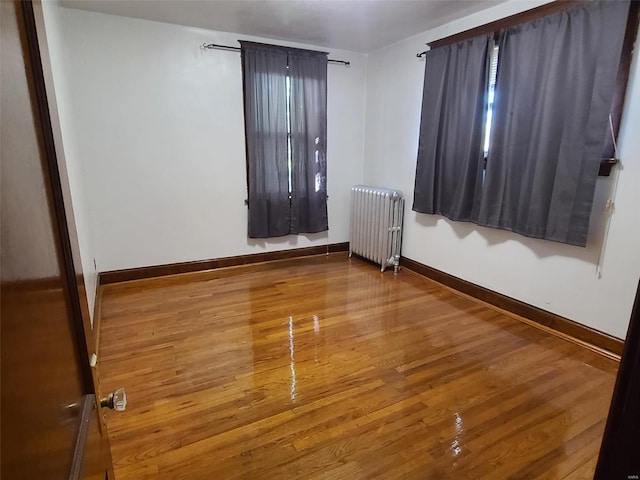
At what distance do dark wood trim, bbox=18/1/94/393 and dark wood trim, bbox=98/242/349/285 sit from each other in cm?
317

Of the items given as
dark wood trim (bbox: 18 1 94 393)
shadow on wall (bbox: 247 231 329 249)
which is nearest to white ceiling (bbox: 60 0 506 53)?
shadow on wall (bbox: 247 231 329 249)

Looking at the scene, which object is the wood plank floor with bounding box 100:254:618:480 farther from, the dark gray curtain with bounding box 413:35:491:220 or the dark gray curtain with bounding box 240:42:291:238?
the dark gray curtain with bounding box 240:42:291:238

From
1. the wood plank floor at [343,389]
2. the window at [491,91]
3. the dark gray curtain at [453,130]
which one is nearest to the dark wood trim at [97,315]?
the wood plank floor at [343,389]

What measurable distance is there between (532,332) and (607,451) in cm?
236

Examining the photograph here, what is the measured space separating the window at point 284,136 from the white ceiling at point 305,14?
0.30 metres

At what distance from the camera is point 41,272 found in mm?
567

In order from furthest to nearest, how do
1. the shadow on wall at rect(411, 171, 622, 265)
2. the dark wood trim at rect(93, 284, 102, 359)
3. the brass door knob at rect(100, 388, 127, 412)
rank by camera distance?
the dark wood trim at rect(93, 284, 102, 359) → the shadow on wall at rect(411, 171, 622, 265) → the brass door knob at rect(100, 388, 127, 412)

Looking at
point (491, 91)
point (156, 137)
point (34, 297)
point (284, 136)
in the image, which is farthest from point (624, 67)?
point (156, 137)

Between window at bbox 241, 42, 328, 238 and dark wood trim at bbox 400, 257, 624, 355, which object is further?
window at bbox 241, 42, 328, 238

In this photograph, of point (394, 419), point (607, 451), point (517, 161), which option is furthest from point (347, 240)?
point (607, 451)

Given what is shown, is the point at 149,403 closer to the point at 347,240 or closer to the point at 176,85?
the point at 176,85

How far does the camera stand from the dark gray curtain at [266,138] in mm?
3760

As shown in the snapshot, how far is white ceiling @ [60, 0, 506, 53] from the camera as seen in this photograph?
9.48 feet

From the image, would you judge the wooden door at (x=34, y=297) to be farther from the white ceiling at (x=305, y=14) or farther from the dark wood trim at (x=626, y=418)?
the white ceiling at (x=305, y=14)
